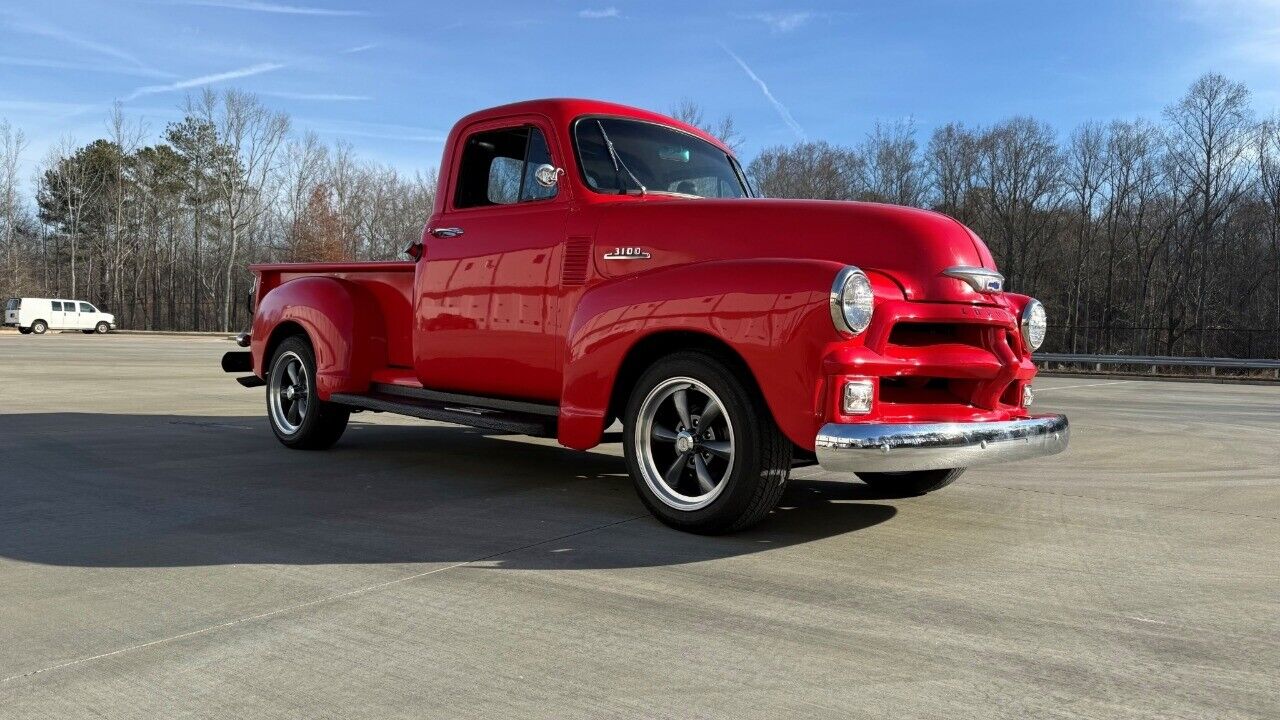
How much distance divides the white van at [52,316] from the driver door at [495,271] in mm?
47723

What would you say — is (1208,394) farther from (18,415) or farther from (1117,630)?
(18,415)

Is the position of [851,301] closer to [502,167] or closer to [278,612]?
[278,612]

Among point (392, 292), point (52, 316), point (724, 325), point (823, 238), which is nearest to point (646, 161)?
point (823, 238)

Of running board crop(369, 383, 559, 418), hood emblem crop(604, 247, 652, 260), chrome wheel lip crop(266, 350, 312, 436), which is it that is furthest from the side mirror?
chrome wheel lip crop(266, 350, 312, 436)

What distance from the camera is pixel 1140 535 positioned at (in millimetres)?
4523

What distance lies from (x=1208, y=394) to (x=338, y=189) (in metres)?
57.9

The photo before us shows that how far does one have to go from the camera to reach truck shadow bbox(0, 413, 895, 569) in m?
4.01

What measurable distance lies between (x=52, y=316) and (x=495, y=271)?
50215mm

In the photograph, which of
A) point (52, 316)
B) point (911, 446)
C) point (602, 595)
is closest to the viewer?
point (602, 595)

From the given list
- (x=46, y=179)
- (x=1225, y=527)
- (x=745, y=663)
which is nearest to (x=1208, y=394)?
(x=1225, y=527)

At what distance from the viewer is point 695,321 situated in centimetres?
424

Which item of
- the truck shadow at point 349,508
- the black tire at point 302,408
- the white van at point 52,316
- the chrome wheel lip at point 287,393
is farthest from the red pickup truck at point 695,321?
the white van at point 52,316

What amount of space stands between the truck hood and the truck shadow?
1.29 meters

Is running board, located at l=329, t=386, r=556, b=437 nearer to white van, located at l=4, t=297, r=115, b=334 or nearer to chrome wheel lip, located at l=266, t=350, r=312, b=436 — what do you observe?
chrome wheel lip, located at l=266, t=350, r=312, b=436
